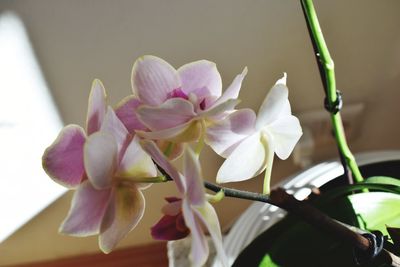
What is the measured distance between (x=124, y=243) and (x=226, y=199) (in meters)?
0.23

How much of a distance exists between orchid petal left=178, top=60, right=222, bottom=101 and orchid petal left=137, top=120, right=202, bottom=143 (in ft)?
0.15

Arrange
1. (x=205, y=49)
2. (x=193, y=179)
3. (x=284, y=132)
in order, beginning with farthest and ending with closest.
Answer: (x=205, y=49), (x=284, y=132), (x=193, y=179)

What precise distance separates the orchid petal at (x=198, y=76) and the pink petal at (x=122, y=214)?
3.6 inches

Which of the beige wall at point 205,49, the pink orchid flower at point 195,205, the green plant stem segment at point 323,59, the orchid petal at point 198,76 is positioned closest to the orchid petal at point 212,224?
the pink orchid flower at point 195,205

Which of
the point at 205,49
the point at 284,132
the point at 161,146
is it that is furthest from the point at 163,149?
the point at 205,49

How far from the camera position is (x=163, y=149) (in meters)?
0.36

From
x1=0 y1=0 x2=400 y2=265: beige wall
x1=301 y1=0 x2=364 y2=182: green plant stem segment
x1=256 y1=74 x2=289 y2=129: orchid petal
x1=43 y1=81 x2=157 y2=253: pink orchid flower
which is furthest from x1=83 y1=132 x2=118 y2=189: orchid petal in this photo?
x1=0 y1=0 x2=400 y2=265: beige wall

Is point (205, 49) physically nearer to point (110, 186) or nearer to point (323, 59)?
point (323, 59)

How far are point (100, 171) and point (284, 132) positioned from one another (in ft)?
0.53

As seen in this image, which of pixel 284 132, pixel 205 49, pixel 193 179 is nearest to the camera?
pixel 193 179

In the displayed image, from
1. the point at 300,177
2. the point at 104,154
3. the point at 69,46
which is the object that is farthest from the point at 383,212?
the point at 69,46

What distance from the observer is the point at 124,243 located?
3.20 feet

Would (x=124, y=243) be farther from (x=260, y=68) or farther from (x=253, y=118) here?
(x=253, y=118)

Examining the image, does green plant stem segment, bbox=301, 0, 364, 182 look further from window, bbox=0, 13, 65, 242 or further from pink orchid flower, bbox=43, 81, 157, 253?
window, bbox=0, 13, 65, 242
